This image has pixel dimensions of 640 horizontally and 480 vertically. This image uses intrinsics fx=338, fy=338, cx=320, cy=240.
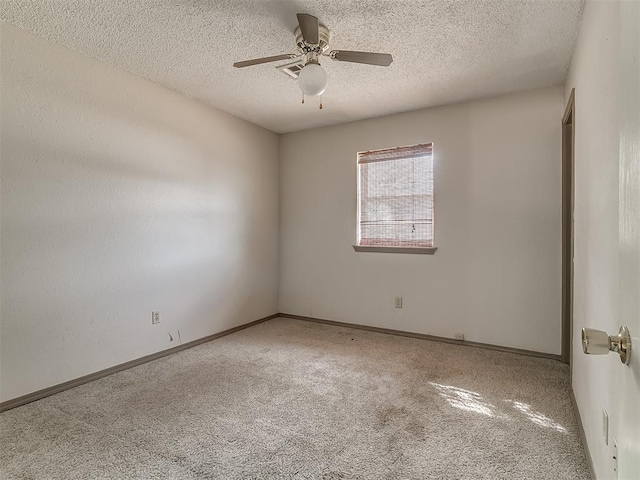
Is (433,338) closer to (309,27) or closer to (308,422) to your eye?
(308,422)

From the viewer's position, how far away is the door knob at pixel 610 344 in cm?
64

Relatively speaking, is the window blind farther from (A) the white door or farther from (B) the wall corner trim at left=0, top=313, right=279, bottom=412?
(A) the white door

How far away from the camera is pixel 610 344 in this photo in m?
0.66

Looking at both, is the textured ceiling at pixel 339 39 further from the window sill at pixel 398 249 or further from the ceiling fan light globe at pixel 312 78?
the window sill at pixel 398 249

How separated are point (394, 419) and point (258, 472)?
87 centimetres

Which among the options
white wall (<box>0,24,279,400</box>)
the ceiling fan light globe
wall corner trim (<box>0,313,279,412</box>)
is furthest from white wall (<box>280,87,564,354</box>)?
the ceiling fan light globe

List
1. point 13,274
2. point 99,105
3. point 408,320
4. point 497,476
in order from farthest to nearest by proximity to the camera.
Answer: point 408,320
point 99,105
point 13,274
point 497,476

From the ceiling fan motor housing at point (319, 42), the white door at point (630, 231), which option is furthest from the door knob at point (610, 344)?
the ceiling fan motor housing at point (319, 42)

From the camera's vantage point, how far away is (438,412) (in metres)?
2.14

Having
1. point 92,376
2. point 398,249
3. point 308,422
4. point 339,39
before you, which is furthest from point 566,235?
point 92,376

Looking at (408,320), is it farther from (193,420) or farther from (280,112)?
(280,112)

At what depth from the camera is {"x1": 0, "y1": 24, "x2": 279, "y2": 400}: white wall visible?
89.5 inches

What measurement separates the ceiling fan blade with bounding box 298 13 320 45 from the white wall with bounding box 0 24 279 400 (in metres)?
1.80

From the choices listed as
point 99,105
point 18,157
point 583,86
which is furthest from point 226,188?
point 583,86
